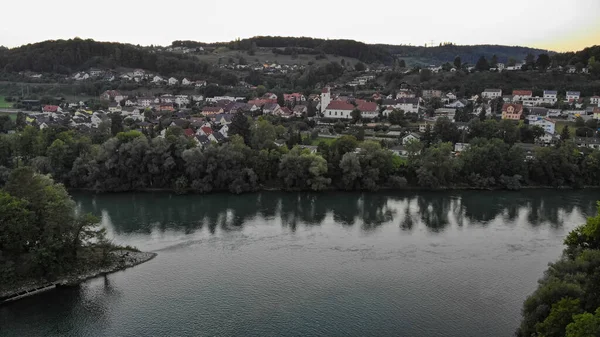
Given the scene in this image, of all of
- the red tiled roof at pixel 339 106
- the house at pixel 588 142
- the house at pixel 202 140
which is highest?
the red tiled roof at pixel 339 106

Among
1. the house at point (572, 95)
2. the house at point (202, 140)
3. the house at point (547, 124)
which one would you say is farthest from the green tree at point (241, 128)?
the house at point (572, 95)

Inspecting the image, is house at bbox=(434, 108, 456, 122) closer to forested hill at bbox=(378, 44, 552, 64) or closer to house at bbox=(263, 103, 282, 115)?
house at bbox=(263, 103, 282, 115)

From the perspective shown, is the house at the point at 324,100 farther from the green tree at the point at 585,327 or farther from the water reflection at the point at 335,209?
the green tree at the point at 585,327

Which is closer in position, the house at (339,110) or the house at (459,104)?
the house at (339,110)

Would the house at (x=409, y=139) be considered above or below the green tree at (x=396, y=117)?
below

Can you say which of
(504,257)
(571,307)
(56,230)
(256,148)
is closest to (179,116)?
(256,148)

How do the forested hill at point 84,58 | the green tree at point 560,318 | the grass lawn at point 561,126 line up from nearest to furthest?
the green tree at point 560,318 < the grass lawn at point 561,126 < the forested hill at point 84,58

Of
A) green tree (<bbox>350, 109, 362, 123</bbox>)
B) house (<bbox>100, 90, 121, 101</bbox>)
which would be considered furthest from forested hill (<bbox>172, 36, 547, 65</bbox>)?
green tree (<bbox>350, 109, 362, 123</bbox>)

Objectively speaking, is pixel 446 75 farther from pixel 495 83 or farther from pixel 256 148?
pixel 256 148
